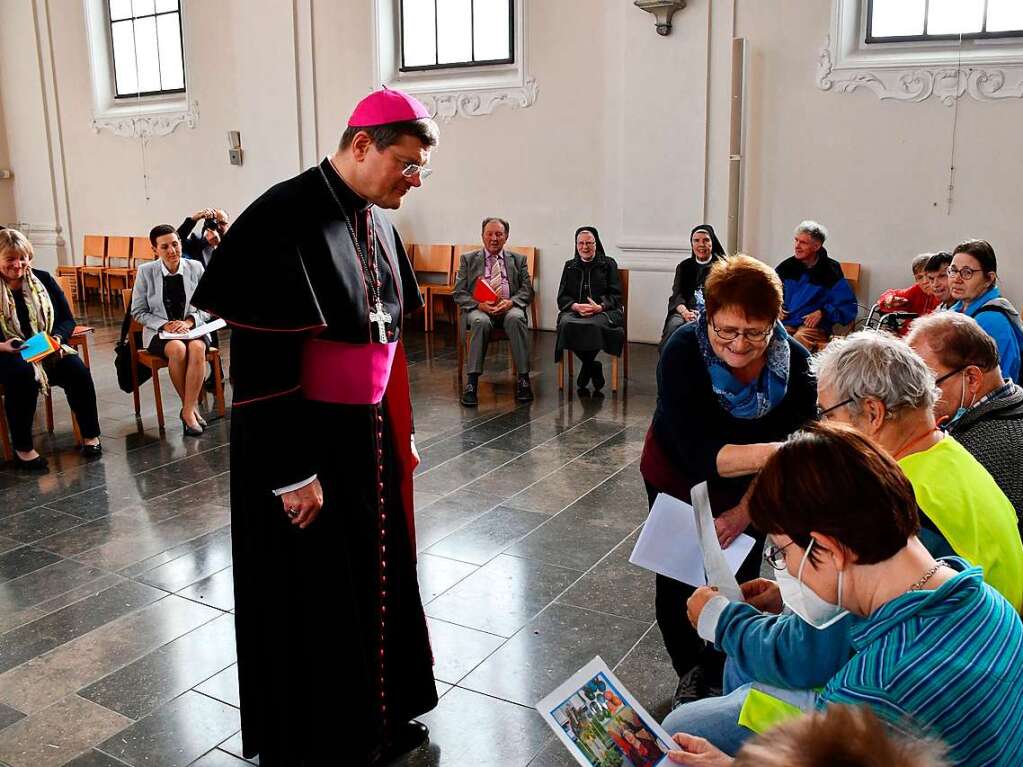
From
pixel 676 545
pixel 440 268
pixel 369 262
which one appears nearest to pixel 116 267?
pixel 440 268

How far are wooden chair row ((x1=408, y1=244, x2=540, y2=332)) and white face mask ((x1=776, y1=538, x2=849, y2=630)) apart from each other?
8.18m

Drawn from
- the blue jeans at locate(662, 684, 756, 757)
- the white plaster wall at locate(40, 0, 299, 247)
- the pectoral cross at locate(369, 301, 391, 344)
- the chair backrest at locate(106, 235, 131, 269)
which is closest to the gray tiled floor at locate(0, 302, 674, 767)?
the blue jeans at locate(662, 684, 756, 757)

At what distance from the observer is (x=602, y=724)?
5.86 ft

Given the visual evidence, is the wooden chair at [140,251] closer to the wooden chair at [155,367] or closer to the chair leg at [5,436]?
the wooden chair at [155,367]

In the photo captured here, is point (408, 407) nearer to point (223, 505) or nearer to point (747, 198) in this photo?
point (223, 505)

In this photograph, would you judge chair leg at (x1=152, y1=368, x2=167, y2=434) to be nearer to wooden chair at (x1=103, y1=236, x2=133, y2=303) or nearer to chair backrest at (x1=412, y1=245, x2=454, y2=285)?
chair backrest at (x1=412, y1=245, x2=454, y2=285)

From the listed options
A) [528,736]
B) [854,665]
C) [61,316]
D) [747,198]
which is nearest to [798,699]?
[854,665]

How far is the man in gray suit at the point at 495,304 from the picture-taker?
701cm

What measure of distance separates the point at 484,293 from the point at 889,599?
596cm

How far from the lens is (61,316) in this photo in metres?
5.84

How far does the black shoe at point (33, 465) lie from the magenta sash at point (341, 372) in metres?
3.71

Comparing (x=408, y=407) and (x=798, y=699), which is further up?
(x=408, y=407)

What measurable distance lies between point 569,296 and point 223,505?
11.5 feet

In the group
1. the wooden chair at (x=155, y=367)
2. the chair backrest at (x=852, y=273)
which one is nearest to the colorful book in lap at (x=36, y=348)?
the wooden chair at (x=155, y=367)
